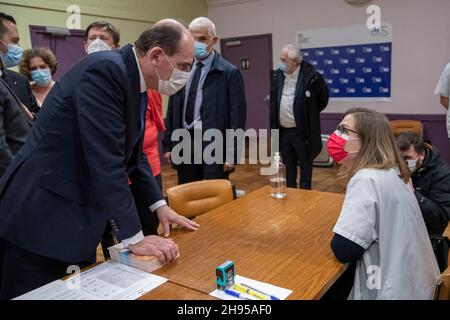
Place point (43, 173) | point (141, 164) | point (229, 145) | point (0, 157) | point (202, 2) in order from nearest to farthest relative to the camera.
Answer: point (43, 173) < point (141, 164) < point (0, 157) < point (229, 145) < point (202, 2)

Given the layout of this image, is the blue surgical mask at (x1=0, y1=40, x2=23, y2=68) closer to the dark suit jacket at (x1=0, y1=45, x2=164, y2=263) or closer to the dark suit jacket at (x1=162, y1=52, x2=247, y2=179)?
the dark suit jacket at (x1=162, y1=52, x2=247, y2=179)

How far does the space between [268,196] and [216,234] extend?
0.61 meters

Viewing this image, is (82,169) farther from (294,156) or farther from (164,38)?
(294,156)

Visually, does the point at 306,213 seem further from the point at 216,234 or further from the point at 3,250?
the point at 3,250

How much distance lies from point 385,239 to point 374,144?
0.39 meters

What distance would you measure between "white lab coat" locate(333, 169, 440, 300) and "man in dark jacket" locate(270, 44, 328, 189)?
2.51m

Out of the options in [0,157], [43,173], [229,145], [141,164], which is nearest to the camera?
[43,173]

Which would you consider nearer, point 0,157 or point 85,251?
point 85,251

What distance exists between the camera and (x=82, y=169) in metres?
1.24

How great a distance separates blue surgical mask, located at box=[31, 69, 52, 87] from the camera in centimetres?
310

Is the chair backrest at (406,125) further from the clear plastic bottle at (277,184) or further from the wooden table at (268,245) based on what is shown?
the wooden table at (268,245)

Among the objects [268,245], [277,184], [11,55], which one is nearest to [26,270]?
[268,245]
